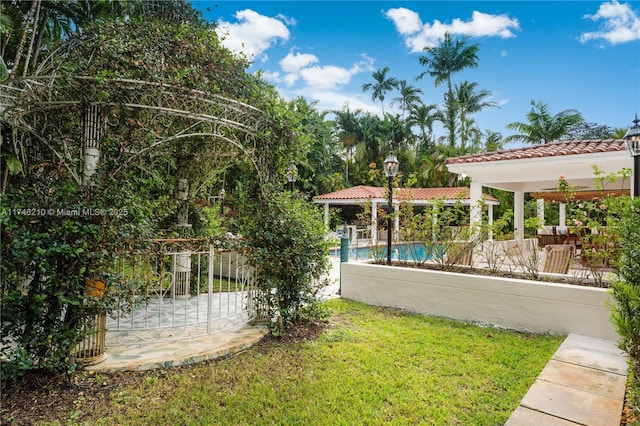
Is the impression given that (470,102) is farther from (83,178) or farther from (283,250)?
(83,178)

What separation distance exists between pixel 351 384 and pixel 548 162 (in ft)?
28.2

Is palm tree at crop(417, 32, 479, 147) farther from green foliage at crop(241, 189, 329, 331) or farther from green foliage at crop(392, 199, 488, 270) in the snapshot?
green foliage at crop(241, 189, 329, 331)

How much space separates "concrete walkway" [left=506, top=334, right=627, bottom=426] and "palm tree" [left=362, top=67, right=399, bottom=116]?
36.4 metres

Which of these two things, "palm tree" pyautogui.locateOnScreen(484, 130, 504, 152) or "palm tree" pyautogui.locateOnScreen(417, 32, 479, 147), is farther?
"palm tree" pyautogui.locateOnScreen(417, 32, 479, 147)

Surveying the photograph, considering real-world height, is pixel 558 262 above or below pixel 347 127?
below

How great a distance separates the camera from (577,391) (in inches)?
141

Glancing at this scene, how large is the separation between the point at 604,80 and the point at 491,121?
19238mm

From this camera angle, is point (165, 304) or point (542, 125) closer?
point (165, 304)

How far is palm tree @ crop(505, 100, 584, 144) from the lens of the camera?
24.0 metres

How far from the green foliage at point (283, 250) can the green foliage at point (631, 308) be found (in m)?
3.79

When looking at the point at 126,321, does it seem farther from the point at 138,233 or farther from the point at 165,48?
the point at 165,48

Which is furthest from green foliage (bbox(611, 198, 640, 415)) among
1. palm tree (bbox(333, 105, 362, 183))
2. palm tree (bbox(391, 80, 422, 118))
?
palm tree (bbox(391, 80, 422, 118))

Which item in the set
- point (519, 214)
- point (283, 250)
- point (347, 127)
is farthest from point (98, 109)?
point (347, 127)

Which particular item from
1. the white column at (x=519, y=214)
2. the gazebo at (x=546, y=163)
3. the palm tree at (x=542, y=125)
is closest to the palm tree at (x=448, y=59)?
the palm tree at (x=542, y=125)
